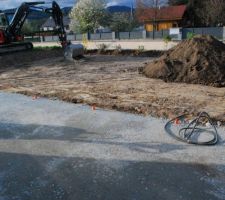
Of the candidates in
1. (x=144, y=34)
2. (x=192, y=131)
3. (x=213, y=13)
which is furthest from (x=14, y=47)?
(x=213, y=13)

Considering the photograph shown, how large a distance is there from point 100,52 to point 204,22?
1199 inches

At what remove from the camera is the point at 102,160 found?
5.83 m

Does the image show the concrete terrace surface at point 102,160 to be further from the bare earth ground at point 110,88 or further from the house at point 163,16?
the house at point 163,16

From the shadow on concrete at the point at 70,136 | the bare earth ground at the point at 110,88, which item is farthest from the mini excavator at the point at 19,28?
the shadow on concrete at the point at 70,136

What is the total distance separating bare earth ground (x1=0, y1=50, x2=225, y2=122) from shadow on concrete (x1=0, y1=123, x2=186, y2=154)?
5.36 ft

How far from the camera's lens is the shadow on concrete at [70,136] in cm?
628

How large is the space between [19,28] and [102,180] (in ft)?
52.4

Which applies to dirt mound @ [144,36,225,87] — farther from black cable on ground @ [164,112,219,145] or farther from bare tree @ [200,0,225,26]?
bare tree @ [200,0,225,26]

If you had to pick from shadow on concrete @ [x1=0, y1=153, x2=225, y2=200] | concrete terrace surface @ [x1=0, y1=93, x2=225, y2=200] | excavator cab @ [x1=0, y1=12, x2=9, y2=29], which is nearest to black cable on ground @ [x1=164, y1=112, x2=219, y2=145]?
concrete terrace surface @ [x1=0, y1=93, x2=225, y2=200]

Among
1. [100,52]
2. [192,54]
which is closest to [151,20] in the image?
[100,52]

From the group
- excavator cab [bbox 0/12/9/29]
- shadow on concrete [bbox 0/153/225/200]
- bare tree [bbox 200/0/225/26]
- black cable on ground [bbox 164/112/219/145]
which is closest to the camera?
shadow on concrete [bbox 0/153/225/200]

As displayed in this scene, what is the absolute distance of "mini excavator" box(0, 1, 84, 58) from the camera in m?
18.4

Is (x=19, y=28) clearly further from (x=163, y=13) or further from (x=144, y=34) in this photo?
(x=163, y=13)

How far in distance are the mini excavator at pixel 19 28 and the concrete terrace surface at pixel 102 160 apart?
10316mm
